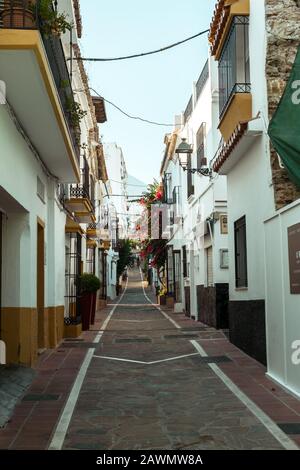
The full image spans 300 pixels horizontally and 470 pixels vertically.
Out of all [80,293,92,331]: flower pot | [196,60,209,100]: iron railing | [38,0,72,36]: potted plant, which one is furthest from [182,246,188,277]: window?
[38,0,72,36]: potted plant

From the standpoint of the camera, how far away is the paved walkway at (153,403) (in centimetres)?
589

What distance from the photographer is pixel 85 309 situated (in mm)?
16906

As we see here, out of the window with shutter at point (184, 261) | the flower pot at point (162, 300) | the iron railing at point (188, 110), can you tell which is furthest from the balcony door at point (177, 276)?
the iron railing at point (188, 110)

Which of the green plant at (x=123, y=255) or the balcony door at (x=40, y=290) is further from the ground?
the green plant at (x=123, y=255)

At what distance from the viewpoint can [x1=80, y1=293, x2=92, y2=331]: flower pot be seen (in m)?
16.8

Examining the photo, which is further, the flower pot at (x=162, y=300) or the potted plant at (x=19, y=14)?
the flower pot at (x=162, y=300)

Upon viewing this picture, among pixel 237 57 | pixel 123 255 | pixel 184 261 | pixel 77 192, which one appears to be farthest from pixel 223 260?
pixel 123 255

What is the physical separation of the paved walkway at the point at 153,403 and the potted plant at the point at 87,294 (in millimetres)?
3630

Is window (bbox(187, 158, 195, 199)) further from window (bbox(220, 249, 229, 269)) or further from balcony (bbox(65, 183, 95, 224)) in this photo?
window (bbox(220, 249, 229, 269))

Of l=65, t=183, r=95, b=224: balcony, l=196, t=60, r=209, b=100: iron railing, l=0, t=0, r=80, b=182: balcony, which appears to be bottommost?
l=65, t=183, r=95, b=224: balcony

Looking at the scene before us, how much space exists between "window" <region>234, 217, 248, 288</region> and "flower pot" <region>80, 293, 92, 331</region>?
18.1 ft

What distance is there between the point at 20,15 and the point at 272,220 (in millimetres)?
4520

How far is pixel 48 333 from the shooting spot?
12766 millimetres

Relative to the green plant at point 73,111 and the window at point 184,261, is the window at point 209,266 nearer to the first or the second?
the window at point 184,261
